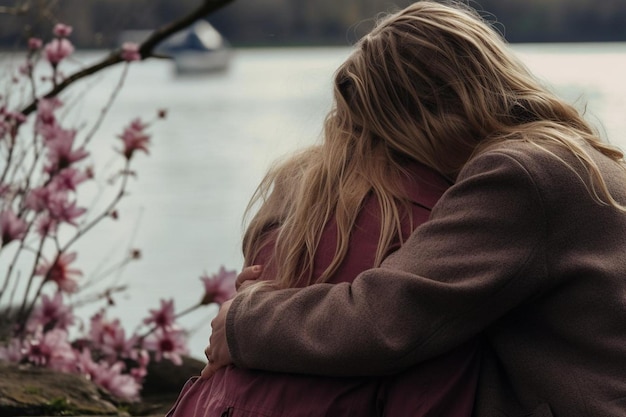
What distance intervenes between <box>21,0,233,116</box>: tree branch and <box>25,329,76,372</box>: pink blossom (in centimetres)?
71

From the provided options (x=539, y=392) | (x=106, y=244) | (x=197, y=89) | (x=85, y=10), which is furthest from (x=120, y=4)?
(x=197, y=89)

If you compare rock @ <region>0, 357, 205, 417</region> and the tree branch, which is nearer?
rock @ <region>0, 357, 205, 417</region>

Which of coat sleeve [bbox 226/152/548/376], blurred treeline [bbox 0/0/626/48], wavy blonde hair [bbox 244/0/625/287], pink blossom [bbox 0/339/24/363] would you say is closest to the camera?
coat sleeve [bbox 226/152/548/376]

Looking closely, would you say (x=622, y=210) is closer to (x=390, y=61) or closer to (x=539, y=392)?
(x=539, y=392)

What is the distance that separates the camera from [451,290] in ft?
4.72

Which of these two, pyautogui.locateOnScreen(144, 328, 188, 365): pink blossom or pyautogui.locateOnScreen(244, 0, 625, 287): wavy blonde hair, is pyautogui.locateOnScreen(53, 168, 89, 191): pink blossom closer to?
pyautogui.locateOnScreen(144, 328, 188, 365): pink blossom

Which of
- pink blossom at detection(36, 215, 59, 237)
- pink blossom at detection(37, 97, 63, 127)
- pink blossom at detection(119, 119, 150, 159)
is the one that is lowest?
pink blossom at detection(36, 215, 59, 237)

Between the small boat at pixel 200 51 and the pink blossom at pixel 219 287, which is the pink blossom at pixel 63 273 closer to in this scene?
the pink blossom at pixel 219 287

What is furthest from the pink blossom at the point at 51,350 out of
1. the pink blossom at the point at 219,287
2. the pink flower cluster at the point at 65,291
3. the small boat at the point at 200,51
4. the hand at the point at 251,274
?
the small boat at the point at 200,51

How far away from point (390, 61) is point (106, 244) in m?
3.92

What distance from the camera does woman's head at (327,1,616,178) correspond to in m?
1.62

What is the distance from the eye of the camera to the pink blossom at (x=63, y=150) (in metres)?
2.74

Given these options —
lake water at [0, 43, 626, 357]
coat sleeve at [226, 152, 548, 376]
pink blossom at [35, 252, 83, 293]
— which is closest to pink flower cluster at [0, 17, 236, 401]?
pink blossom at [35, 252, 83, 293]

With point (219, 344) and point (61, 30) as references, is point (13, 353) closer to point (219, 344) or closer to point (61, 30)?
point (61, 30)
